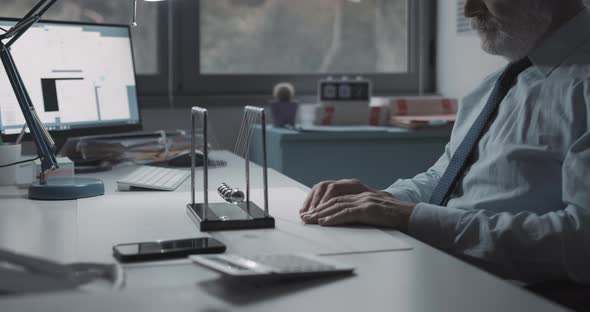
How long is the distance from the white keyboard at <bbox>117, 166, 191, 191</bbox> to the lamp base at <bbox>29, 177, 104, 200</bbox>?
0.09 meters

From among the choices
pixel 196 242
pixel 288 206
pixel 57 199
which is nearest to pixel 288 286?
pixel 196 242

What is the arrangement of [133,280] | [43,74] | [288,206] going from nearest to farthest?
[133,280] < [288,206] < [43,74]

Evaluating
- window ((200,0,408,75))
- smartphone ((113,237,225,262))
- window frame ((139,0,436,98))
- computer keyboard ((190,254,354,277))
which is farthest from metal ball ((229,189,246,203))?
window ((200,0,408,75))

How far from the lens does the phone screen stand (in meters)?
1.04

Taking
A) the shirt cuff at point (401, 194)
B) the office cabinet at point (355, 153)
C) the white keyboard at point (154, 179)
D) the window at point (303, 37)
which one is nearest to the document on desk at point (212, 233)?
the white keyboard at point (154, 179)

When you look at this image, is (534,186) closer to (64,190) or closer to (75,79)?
(64,190)

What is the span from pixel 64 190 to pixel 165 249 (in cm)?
59

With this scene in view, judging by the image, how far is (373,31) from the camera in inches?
Answer: 129

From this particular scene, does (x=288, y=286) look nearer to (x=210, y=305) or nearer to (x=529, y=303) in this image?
(x=210, y=305)

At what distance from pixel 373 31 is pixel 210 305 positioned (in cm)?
260

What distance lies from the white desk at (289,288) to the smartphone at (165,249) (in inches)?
1.2

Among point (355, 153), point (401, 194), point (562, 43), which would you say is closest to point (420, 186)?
point (401, 194)

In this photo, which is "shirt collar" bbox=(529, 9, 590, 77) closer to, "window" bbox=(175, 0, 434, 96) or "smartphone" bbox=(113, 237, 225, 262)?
"smartphone" bbox=(113, 237, 225, 262)

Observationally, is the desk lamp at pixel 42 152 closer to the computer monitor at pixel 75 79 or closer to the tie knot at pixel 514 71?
the computer monitor at pixel 75 79
